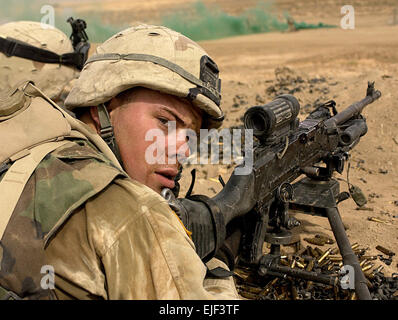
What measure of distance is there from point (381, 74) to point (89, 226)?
32.4 ft

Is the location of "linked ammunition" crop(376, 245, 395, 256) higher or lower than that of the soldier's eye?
lower

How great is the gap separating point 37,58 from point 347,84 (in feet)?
22.4

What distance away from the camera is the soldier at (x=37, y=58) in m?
5.38

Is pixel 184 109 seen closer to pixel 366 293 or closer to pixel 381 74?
pixel 366 293

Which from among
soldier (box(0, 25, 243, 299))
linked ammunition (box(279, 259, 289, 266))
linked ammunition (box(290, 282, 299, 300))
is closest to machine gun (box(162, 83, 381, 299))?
linked ammunition (box(290, 282, 299, 300))

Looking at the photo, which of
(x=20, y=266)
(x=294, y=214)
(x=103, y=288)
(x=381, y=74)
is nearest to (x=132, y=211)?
(x=103, y=288)

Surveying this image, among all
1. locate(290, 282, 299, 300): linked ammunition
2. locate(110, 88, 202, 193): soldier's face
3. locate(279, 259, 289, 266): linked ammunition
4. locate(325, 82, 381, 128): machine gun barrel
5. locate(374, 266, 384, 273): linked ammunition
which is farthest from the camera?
locate(325, 82, 381, 128): machine gun barrel

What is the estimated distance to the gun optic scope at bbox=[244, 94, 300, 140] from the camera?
3.92 metres

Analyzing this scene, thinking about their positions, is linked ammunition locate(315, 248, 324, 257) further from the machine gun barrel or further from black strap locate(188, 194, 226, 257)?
black strap locate(188, 194, 226, 257)

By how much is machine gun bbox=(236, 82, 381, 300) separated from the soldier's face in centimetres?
151

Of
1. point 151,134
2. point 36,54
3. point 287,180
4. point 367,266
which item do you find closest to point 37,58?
point 36,54

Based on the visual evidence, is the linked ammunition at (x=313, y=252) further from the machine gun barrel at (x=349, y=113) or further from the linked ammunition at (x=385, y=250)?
the machine gun barrel at (x=349, y=113)

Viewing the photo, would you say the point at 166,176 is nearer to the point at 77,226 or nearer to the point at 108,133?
the point at 108,133

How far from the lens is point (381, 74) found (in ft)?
33.9
